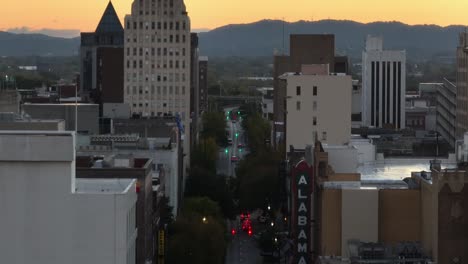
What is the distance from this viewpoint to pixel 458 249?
5831 cm

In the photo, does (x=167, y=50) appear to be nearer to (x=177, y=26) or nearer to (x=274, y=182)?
(x=177, y=26)

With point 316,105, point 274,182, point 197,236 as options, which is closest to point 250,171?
point 274,182

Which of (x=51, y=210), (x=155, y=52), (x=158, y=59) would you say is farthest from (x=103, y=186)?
(x=155, y=52)

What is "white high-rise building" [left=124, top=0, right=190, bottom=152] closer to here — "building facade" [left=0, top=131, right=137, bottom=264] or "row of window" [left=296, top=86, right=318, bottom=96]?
"row of window" [left=296, top=86, right=318, bottom=96]

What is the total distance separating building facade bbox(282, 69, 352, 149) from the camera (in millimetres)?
112312

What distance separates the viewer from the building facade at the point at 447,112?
153m

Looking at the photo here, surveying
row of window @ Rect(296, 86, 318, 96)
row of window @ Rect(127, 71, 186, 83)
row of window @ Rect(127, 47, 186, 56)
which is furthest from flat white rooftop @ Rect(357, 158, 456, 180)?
row of window @ Rect(127, 47, 186, 56)

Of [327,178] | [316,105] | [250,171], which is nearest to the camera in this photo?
[327,178]

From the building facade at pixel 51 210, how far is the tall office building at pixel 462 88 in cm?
9330

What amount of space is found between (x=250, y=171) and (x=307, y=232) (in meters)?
59.9

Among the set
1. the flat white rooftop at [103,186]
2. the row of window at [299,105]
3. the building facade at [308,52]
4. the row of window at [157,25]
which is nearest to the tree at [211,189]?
the row of window at [299,105]

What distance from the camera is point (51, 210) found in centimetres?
4116

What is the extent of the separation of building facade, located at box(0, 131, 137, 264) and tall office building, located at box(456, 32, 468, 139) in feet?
306

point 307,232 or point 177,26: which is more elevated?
point 177,26
